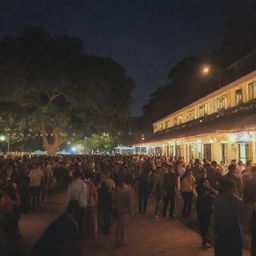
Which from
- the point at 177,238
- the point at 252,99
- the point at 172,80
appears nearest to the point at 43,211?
the point at 177,238

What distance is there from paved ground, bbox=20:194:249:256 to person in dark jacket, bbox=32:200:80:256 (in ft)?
13.0

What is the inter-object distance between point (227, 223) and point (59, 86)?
101ft

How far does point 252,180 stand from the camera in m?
11.2

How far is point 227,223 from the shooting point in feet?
18.9

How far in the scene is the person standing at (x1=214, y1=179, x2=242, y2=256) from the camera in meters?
5.67

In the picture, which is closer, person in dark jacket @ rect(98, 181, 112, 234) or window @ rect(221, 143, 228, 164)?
person in dark jacket @ rect(98, 181, 112, 234)

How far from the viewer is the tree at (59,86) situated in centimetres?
3400

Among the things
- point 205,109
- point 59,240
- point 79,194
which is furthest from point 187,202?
point 205,109

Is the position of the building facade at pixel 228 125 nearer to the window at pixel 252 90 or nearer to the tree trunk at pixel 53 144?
the window at pixel 252 90

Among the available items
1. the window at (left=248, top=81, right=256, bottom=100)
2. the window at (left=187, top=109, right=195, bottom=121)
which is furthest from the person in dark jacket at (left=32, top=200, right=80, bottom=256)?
the window at (left=187, top=109, right=195, bottom=121)

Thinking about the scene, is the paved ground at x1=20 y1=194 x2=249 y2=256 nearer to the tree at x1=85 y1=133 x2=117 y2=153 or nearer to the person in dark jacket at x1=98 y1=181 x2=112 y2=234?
the person in dark jacket at x1=98 y1=181 x2=112 y2=234

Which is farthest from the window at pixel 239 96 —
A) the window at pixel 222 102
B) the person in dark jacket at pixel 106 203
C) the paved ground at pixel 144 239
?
the person in dark jacket at pixel 106 203

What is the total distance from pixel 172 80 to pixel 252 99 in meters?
52.5

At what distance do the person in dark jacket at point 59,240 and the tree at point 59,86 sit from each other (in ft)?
101
